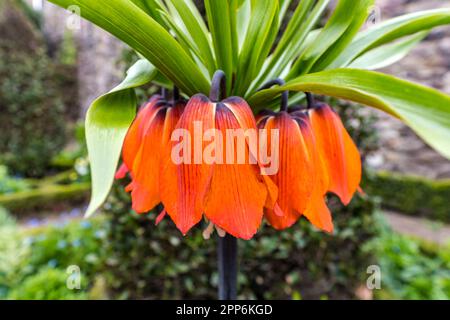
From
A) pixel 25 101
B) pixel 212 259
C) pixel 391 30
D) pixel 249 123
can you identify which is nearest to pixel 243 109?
pixel 249 123

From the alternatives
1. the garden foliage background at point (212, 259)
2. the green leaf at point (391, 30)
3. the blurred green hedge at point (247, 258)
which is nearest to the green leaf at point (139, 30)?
the green leaf at point (391, 30)

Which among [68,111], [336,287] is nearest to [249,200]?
[336,287]

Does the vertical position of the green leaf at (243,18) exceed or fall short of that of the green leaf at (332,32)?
it exceeds it

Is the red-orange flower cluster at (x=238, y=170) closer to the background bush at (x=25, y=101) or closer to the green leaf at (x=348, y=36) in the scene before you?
the green leaf at (x=348, y=36)

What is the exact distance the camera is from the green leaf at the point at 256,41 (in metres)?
0.43

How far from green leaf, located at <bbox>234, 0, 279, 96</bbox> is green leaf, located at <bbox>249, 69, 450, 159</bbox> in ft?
0.36

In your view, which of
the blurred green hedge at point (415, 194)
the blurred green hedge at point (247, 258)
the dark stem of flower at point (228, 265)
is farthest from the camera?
the blurred green hedge at point (415, 194)

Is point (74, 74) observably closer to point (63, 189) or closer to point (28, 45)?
point (28, 45)

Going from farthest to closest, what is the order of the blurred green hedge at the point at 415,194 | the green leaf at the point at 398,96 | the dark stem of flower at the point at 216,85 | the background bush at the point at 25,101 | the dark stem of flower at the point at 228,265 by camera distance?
the background bush at the point at 25,101 → the blurred green hedge at the point at 415,194 → the dark stem of flower at the point at 228,265 → the dark stem of flower at the point at 216,85 → the green leaf at the point at 398,96

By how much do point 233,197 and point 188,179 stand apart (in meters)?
0.05

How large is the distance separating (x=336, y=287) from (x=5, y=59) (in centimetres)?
517

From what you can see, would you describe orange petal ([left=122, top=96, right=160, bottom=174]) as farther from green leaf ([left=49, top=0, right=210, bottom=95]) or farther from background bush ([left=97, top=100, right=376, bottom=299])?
background bush ([left=97, top=100, right=376, bottom=299])

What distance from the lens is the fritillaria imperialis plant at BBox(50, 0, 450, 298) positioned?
33 cm

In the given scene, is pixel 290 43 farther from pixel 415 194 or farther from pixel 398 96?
pixel 415 194
